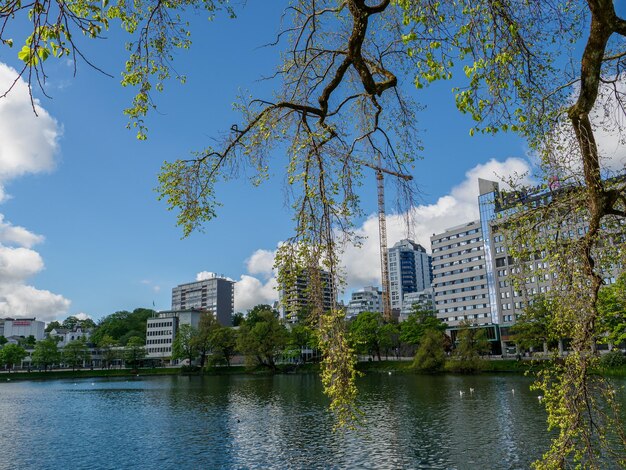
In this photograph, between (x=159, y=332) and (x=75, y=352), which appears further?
(x=159, y=332)

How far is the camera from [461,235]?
409 ft

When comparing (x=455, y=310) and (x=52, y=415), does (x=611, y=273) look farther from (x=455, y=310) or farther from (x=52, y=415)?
(x=455, y=310)

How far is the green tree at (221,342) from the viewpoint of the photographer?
9875cm

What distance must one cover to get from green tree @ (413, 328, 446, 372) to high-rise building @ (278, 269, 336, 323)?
234 ft

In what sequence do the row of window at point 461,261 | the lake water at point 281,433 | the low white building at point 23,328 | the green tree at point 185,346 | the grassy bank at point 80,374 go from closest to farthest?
the lake water at point 281,433, the grassy bank at point 80,374, the green tree at point 185,346, the row of window at point 461,261, the low white building at point 23,328

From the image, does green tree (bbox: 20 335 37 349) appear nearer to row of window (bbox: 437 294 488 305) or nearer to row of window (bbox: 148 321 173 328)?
row of window (bbox: 148 321 173 328)

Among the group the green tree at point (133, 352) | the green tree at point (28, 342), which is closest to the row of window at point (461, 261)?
the green tree at point (133, 352)

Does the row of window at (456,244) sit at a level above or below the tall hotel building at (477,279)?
above

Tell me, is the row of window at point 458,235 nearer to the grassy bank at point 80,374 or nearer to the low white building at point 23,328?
the grassy bank at point 80,374

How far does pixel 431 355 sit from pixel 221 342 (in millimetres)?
45931

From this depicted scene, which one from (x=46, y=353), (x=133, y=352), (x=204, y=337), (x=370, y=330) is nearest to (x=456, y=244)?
(x=370, y=330)

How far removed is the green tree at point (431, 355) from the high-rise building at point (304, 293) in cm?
7117

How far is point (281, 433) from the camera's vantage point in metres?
29.7

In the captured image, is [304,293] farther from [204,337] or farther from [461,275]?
[461,275]
